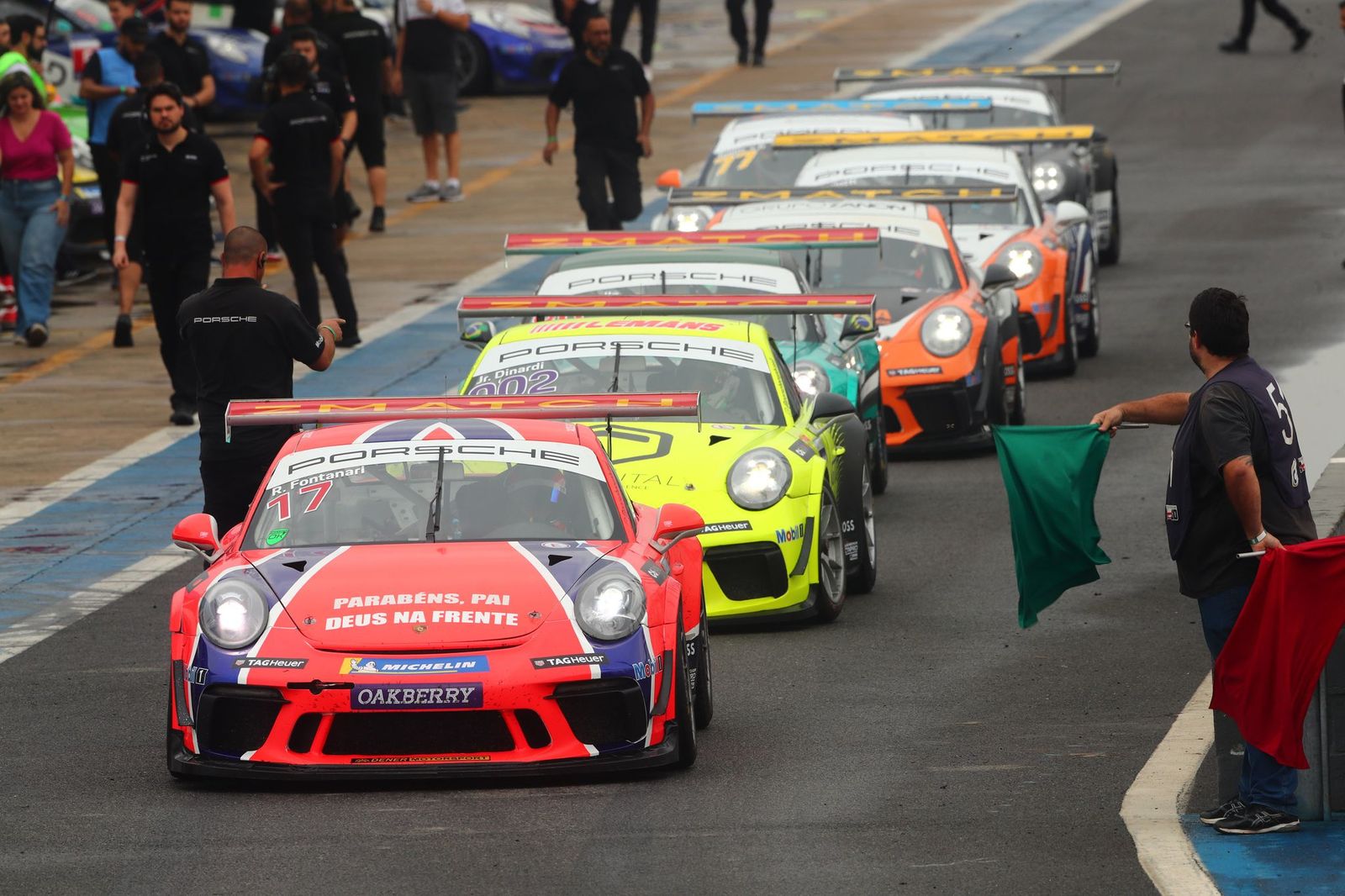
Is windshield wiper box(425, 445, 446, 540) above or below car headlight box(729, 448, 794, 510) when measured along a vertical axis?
above

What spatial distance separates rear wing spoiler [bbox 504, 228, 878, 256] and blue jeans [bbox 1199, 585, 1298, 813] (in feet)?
20.6

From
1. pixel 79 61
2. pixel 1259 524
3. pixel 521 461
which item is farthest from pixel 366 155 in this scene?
pixel 1259 524

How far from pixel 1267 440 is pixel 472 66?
24688 millimetres

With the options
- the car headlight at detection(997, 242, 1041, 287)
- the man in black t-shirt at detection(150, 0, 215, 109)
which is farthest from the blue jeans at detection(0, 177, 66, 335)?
the car headlight at detection(997, 242, 1041, 287)

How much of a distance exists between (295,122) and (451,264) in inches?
209

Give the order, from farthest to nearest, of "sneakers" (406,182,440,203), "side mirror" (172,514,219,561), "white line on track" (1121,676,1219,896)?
"sneakers" (406,182,440,203) < "side mirror" (172,514,219,561) < "white line on track" (1121,676,1219,896)

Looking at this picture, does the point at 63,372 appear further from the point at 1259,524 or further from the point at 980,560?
the point at 1259,524

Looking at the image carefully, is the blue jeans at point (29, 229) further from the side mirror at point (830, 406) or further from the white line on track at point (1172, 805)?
the white line on track at point (1172, 805)

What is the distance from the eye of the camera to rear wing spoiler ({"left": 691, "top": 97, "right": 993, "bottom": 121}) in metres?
20.5

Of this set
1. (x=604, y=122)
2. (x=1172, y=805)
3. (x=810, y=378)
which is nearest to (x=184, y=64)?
(x=604, y=122)

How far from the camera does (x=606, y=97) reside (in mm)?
19125

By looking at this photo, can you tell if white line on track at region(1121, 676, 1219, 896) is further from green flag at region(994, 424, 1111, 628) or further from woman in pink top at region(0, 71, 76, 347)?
woman in pink top at region(0, 71, 76, 347)

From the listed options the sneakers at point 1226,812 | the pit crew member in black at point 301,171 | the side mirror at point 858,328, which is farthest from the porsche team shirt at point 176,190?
the sneakers at point 1226,812

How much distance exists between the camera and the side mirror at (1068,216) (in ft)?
56.7
